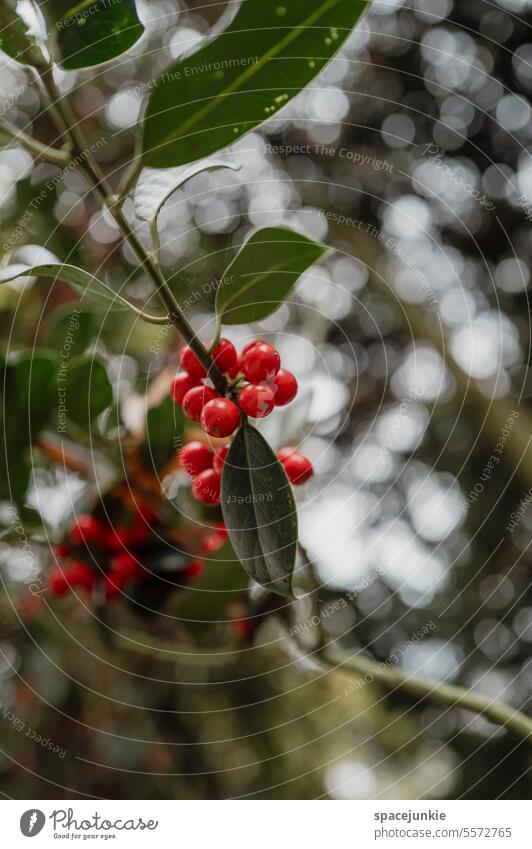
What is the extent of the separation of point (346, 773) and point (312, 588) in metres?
0.79

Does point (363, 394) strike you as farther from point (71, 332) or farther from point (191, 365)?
point (191, 365)

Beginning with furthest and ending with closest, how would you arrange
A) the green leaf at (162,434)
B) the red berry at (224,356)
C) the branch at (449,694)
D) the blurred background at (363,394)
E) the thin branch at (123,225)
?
Result: the blurred background at (363,394)
the green leaf at (162,434)
the branch at (449,694)
the red berry at (224,356)
the thin branch at (123,225)

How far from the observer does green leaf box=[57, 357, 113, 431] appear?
2.57 feet

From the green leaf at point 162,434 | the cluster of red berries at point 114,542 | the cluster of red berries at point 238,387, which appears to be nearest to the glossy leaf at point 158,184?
the cluster of red berries at point 238,387

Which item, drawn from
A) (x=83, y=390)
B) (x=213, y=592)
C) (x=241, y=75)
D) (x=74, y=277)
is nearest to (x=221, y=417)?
(x=74, y=277)

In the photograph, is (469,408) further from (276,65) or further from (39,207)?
(276,65)

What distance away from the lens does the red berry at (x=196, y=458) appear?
640mm

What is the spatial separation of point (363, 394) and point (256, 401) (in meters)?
1.04

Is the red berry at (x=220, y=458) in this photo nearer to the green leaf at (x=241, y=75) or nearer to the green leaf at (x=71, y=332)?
the green leaf at (x=241, y=75)

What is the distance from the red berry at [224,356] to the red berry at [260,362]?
2 cm

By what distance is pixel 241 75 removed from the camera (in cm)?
51

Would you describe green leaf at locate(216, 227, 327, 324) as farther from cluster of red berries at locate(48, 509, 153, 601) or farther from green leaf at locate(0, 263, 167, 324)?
cluster of red berries at locate(48, 509, 153, 601)

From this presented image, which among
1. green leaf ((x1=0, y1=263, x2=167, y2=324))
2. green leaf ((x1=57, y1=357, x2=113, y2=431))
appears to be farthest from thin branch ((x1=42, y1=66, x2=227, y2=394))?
green leaf ((x1=57, y1=357, x2=113, y2=431))
